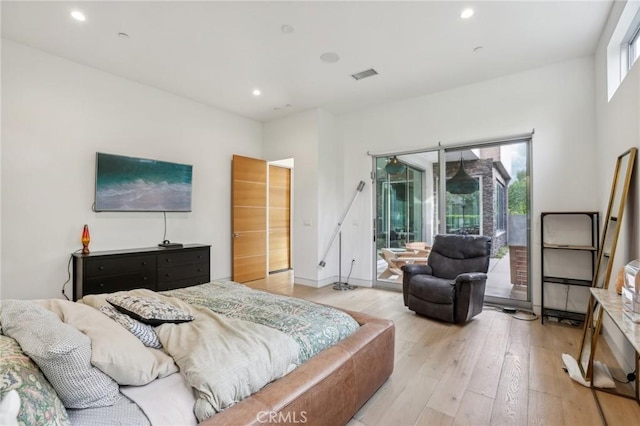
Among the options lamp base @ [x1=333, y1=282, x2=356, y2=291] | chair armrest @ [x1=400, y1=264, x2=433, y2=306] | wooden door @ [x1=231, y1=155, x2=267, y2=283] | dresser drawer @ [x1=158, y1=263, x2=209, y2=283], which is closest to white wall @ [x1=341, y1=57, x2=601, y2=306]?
chair armrest @ [x1=400, y1=264, x2=433, y2=306]

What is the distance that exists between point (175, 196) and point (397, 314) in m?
3.53

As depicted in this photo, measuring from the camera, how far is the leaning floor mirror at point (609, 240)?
2209mm

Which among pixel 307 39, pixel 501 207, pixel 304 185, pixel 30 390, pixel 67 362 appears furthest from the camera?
pixel 304 185

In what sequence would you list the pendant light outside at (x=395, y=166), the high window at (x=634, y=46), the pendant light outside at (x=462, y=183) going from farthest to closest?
the pendant light outside at (x=395, y=166) → the pendant light outside at (x=462, y=183) → the high window at (x=634, y=46)

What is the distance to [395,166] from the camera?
495 cm

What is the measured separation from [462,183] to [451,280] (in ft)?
5.13

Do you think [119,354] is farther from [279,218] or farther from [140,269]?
[279,218]

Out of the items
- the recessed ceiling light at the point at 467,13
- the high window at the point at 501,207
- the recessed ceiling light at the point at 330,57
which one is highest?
the recessed ceiling light at the point at 330,57

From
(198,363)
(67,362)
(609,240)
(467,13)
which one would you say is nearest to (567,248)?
(609,240)

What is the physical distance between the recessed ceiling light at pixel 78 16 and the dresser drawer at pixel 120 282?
2625mm

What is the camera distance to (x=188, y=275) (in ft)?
13.7

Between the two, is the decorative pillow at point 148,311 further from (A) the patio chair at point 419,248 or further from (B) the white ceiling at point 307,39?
(A) the patio chair at point 419,248

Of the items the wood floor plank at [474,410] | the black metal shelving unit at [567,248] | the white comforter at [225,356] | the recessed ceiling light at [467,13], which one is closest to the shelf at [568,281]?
the black metal shelving unit at [567,248]

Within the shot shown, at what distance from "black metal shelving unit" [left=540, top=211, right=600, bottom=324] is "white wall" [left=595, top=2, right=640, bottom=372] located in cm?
28
